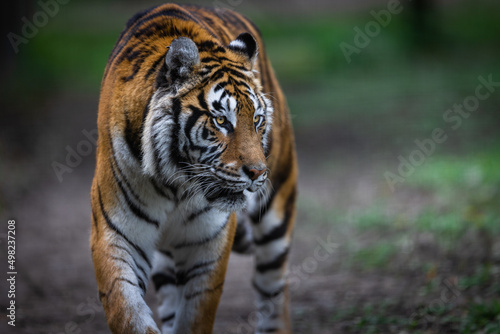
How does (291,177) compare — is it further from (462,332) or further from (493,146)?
(493,146)

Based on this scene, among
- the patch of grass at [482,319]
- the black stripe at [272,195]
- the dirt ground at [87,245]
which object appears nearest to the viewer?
the patch of grass at [482,319]

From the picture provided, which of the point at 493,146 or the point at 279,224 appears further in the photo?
the point at 493,146

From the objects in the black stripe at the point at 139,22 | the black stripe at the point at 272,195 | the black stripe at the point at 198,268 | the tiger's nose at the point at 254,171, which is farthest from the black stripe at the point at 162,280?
the tiger's nose at the point at 254,171

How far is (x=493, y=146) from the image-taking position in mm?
6156

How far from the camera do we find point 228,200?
88.2 inches

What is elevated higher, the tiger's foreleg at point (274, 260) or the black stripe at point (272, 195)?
the black stripe at point (272, 195)

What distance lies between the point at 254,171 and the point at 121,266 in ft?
2.04

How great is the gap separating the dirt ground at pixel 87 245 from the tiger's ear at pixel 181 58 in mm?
1757

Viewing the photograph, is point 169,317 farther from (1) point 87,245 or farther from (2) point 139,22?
(1) point 87,245

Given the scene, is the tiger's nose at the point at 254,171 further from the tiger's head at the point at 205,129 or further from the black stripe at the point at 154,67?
the black stripe at the point at 154,67

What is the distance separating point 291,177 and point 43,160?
447 cm

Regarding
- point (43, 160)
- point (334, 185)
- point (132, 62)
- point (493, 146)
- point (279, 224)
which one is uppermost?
point (132, 62)

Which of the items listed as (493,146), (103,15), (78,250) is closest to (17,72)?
(103,15)

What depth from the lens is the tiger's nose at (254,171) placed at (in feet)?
6.79
